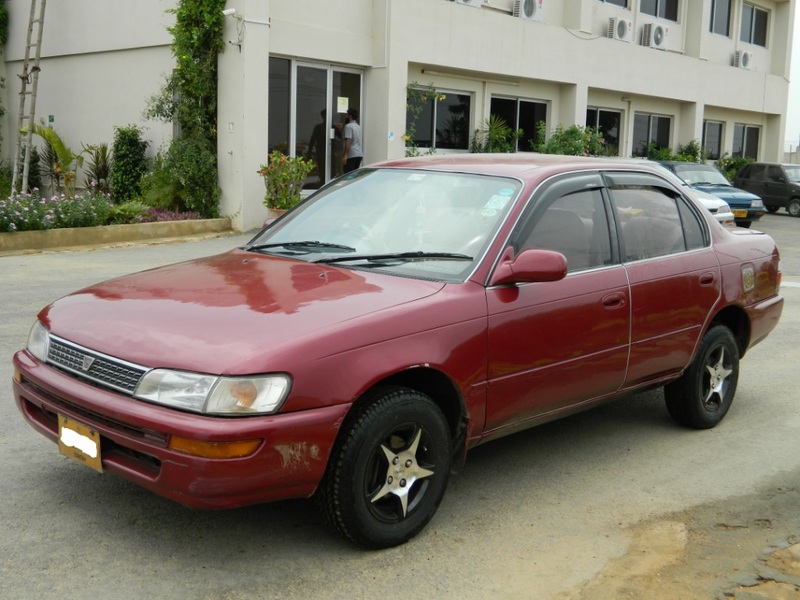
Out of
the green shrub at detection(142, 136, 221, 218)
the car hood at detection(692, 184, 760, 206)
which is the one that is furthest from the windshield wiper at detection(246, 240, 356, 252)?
the car hood at detection(692, 184, 760, 206)

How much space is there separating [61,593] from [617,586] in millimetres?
2165

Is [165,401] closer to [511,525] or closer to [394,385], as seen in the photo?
[394,385]

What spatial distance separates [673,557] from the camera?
13.4ft

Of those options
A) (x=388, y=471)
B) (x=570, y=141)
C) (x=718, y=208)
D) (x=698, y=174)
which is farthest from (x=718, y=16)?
(x=388, y=471)

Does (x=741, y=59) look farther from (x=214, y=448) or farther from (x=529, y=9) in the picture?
(x=214, y=448)

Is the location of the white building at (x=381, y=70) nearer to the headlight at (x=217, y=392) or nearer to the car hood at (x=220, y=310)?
the car hood at (x=220, y=310)

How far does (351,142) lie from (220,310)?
14604mm

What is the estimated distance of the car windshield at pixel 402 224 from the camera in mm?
4566

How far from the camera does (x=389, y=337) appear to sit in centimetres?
390

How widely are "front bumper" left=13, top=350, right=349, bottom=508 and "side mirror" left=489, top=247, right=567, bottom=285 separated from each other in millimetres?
1117

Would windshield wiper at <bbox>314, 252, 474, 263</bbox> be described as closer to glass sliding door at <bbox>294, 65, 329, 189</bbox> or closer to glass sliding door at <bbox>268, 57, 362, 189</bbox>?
glass sliding door at <bbox>268, 57, 362, 189</bbox>

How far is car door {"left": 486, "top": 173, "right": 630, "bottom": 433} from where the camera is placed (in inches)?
174

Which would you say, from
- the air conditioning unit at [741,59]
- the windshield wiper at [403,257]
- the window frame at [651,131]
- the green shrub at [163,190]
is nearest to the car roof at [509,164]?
the windshield wiper at [403,257]

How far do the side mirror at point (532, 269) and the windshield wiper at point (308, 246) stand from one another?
0.83 metres
